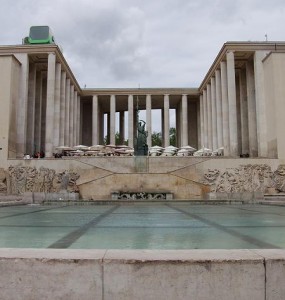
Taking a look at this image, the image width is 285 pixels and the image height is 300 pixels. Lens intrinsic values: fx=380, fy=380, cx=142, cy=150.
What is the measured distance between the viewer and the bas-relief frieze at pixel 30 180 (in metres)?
26.3

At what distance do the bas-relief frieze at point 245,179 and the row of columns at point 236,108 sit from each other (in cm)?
431

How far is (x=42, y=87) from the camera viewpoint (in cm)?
4006

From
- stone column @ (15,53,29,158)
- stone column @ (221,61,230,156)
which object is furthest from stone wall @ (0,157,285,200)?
stone column @ (221,61,230,156)

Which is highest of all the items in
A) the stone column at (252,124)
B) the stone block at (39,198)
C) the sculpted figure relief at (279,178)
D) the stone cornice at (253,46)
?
the stone cornice at (253,46)

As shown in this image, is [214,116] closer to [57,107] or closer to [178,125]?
[178,125]

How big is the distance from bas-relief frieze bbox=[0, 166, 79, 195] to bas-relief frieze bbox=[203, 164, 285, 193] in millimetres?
9652

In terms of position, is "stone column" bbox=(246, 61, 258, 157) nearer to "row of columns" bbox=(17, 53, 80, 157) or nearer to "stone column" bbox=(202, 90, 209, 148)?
"stone column" bbox=(202, 90, 209, 148)

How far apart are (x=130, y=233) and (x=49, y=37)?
36.6 metres

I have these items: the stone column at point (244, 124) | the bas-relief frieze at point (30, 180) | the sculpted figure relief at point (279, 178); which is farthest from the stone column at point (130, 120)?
the sculpted figure relief at point (279, 178)

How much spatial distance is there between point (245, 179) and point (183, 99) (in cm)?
1978

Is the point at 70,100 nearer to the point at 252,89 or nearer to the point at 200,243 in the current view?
the point at 252,89

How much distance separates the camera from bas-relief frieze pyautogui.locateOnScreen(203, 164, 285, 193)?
26125 millimetres

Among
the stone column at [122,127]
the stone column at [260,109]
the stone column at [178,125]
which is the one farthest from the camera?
the stone column at [122,127]

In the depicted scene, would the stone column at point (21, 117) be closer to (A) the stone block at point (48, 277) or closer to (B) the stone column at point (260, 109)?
(B) the stone column at point (260, 109)
